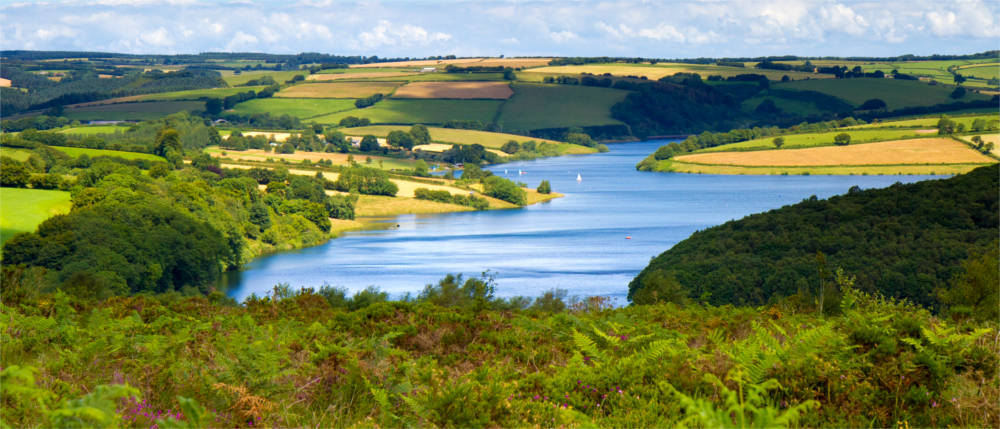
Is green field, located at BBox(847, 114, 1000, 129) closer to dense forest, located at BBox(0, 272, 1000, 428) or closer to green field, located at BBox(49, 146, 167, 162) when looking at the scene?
green field, located at BBox(49, 146, 167, 162)

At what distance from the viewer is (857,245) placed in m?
46.9

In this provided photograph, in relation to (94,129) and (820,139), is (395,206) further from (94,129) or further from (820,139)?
(820,139)

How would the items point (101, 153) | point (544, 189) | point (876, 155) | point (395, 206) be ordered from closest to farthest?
point (101, 153)
point (395, 206)
point (544, 189)
point (876, 155)

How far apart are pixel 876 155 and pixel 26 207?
120 m

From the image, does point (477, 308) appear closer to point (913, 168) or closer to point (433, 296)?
point (433, 296)

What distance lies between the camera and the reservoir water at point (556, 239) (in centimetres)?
7050

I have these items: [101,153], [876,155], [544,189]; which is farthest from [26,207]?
[876,155]

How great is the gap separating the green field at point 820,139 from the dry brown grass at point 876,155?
11.6 ft

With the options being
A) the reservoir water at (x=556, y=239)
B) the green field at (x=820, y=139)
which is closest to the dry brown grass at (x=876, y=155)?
the green field at (x=820, y=139)

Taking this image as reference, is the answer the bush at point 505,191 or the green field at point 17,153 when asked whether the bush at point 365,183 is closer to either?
the bush at point 505,191

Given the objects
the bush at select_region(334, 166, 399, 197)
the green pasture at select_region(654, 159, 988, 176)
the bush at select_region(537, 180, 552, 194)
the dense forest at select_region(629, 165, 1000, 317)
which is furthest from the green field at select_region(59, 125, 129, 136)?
the dense forest at select_region(629, 165, 1000, 317)

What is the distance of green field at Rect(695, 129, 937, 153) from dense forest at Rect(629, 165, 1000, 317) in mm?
102214

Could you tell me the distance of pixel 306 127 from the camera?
198 m

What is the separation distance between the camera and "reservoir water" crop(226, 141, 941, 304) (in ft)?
Result: 231
